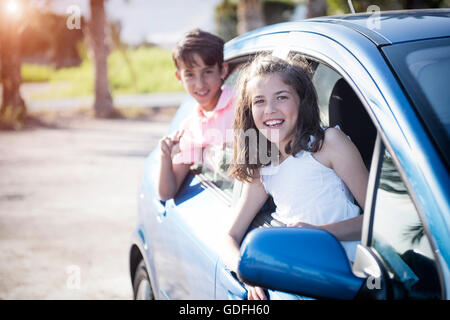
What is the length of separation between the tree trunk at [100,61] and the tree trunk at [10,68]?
205cm

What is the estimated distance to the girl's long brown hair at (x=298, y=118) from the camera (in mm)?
1811

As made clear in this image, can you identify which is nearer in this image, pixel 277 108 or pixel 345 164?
pixel 345 164

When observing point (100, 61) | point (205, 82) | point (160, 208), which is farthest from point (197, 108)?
point (100, 61)

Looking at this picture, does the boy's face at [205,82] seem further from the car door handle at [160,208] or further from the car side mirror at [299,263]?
the car side mirror at [299,263]

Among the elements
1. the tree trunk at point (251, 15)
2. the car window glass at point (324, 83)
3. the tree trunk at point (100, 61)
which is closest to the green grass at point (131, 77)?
the tree trunk at point (100, 61)

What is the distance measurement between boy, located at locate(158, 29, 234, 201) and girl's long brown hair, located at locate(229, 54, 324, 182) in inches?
22.6

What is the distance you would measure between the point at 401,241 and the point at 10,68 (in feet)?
48.3

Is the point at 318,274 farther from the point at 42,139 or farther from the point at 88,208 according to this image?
the point at 42,139

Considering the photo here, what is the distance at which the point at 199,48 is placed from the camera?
2.94 meters

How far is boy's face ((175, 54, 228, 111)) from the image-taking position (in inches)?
112

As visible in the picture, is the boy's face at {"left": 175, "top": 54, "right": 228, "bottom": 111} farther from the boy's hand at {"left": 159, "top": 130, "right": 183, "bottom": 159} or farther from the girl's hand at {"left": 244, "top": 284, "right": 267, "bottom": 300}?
the girl's hand at {"left": 244, "top": 284, "right": 267, "bottom": 300}

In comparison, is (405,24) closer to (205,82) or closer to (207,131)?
(207,131)

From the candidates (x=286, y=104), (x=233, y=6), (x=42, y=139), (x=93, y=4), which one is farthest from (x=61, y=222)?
(x=233, y=6)

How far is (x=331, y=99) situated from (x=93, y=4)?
13.4m
